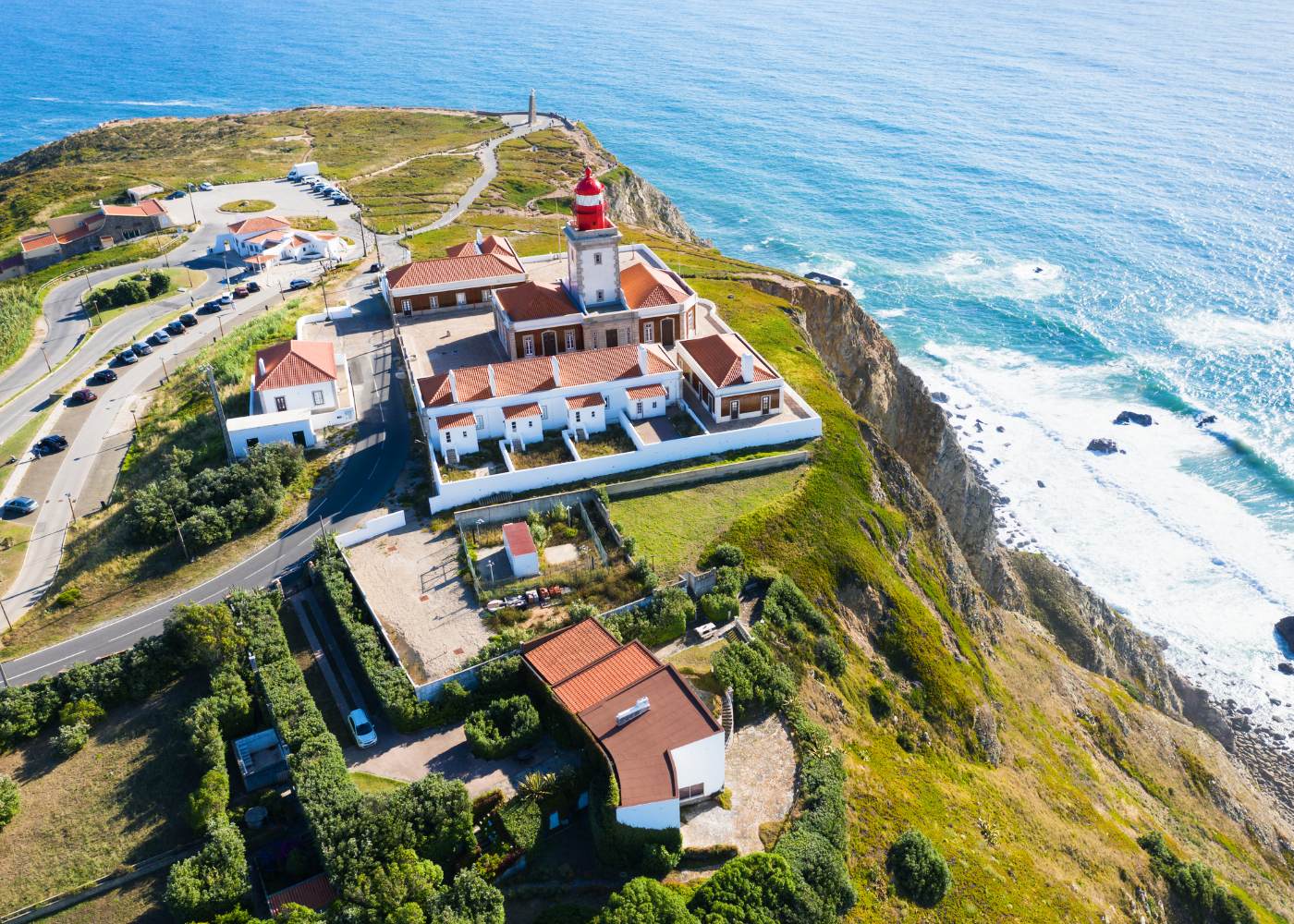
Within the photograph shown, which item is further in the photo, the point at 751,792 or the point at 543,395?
the point at 543,395

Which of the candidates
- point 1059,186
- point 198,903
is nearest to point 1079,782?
point 198,903

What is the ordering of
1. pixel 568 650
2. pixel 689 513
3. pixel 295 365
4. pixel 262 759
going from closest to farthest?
1. pixel 262 759
2. pixel 568 650
3. pixel 689 513
4. pixel 295 365

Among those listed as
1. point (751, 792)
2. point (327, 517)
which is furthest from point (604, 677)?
point (327, 517)

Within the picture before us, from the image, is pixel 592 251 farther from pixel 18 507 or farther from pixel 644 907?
pixel 644 907

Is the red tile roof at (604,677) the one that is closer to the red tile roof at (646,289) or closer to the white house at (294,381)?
the white house at (294,381)

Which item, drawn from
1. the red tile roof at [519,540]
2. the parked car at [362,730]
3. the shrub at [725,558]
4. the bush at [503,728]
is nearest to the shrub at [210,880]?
the parked car at [362,730]

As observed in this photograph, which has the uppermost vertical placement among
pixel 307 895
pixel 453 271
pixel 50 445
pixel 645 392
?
pixel 453 271

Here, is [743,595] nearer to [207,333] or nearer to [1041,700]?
[1041,700]
